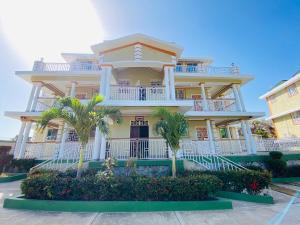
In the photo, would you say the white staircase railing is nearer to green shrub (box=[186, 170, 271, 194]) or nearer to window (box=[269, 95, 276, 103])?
green shrub (box=[186, 170, 271, 194])

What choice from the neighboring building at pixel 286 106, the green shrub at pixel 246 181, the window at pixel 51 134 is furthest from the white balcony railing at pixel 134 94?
the neighboring building at pixel 286 106

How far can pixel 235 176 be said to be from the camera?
20.9 feet

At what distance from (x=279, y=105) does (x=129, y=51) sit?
2002 centimetres

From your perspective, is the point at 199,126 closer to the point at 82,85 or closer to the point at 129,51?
the point at 129,51

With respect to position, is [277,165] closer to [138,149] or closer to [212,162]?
[212,162]

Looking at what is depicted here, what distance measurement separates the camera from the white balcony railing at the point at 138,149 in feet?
32.5

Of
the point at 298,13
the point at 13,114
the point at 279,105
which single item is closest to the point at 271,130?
the point at 279,105

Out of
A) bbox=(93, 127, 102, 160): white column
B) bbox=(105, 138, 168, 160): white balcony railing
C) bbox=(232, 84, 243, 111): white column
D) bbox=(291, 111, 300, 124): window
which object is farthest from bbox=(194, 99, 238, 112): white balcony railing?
bbox=(291, 111, 300, 124): window

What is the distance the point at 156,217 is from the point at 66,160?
23.3ft

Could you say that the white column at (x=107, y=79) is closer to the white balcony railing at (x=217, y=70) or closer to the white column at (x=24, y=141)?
the white balcony railing at (x=217, y=70)

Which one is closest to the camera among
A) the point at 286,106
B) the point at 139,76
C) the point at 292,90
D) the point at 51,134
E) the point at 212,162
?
the point at 212,162

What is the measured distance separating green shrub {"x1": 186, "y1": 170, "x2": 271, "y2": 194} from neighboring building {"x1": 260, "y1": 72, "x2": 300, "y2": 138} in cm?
1564

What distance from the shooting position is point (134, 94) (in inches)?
416

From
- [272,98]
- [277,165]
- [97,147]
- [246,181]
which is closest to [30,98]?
[97,147]
